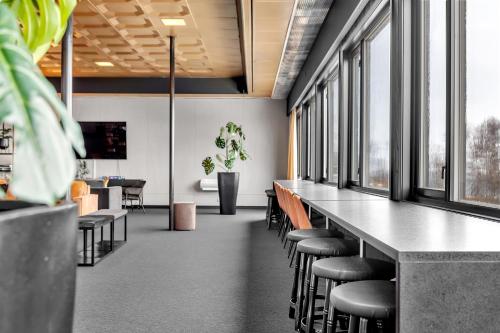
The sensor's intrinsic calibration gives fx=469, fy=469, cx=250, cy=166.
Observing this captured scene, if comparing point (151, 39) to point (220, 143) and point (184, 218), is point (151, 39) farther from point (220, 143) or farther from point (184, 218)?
point (220, 143)

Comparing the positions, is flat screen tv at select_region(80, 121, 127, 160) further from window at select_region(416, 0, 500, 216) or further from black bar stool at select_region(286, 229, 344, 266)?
window at select_region(416, 0, 500, 216)

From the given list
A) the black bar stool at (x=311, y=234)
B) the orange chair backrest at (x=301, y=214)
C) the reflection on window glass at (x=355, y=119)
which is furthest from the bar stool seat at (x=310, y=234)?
the reflection on window glass at (x=355, y=119)

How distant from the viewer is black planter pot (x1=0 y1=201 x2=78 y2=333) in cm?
69

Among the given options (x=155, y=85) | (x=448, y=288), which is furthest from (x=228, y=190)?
(x=448, y=288)

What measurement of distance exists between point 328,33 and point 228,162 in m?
5.83

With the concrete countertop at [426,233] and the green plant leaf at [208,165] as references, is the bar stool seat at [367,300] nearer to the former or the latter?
the concrete countertop at [426,233]

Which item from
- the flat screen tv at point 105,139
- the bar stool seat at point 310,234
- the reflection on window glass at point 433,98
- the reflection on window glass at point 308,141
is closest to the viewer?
the reflection on window glass at point 433,98

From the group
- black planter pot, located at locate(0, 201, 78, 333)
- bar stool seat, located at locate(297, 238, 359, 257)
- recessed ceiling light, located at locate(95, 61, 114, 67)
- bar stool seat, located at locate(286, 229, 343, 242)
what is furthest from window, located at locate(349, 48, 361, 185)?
recessed ceiling light, located at locate(95, 61, 114, 67)

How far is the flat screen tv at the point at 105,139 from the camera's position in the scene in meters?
12.2

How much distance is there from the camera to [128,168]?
12.3 meters

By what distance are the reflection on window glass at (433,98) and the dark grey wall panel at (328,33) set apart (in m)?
0.95

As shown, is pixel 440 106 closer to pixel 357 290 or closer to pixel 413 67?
pixel 413 67

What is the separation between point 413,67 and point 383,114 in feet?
4.18

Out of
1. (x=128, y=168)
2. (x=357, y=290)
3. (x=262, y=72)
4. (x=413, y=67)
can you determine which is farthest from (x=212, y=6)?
(x=128, y=168)
